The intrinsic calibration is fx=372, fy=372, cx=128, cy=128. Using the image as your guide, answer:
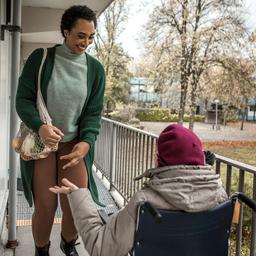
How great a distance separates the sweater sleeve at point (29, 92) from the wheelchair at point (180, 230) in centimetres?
75

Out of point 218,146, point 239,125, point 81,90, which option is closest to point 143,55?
point 218,146

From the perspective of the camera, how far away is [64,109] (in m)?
1.75

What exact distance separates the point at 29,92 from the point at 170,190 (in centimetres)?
87

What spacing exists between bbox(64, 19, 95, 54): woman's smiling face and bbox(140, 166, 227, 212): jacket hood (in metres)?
0.75

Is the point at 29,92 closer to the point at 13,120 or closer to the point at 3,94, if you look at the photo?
the point at 13,120

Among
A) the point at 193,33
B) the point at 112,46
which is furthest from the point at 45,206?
the point at 112,46

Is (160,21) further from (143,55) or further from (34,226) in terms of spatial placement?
(34,226)

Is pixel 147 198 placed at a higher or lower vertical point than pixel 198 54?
lower

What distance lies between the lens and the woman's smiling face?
5.54ft

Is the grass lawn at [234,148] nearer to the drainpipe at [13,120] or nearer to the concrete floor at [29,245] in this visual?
the concrete floor at [29,245]

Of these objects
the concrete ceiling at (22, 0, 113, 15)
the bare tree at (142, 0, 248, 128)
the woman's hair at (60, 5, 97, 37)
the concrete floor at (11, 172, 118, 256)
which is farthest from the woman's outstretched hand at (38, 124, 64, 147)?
the bare tree at (142, 0, 248, 128)

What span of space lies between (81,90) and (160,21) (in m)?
11.3

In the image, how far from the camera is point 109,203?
12.6 ft

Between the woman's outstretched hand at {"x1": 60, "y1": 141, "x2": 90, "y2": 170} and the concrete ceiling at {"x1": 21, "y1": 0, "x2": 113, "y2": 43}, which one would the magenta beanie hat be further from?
the concrete ceiling at {"x1": 21, "y1": 0, "x2": 113, "y2": 43}
